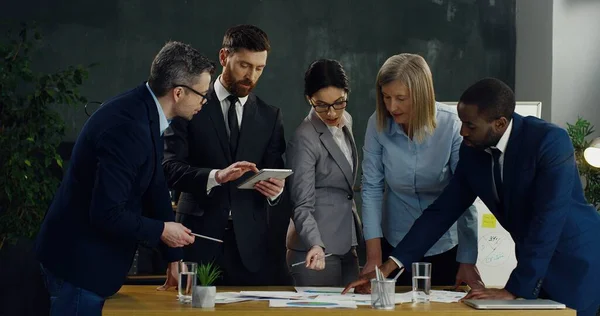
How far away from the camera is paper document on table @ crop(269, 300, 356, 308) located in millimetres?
2832

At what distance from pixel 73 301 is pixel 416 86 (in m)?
1.48

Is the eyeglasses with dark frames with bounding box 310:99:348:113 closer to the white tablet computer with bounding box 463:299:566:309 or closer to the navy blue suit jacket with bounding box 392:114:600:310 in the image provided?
the navy blue suit jacket with bounding box 392:114:600:310

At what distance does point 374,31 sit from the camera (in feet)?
21.8

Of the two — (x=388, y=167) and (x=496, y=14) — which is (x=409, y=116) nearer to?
(x=388, y=167)

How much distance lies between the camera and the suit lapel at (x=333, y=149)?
3697 millimetres

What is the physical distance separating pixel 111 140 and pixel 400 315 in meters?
1.06

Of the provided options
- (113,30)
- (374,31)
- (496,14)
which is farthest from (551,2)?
(113,30)

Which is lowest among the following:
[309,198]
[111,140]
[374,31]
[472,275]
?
[472,275]

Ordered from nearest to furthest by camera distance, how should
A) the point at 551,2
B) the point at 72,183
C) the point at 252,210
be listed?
the point at 72,183, the point at 252,210, the point at 551,2

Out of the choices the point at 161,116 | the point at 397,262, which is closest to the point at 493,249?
the point at 397,262

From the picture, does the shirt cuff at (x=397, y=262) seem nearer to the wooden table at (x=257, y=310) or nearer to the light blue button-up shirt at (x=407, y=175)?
the light blue button-up shirt at (x=407, y=175)

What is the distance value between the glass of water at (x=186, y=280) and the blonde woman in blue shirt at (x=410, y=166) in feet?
2.58

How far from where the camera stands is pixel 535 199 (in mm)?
2986

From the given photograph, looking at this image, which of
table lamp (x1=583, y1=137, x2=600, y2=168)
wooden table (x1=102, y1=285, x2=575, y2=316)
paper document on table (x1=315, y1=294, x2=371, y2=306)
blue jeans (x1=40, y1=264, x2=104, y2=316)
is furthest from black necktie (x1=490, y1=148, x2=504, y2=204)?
table lamp (x1=583, y1=137, x2=600, y2=168)
